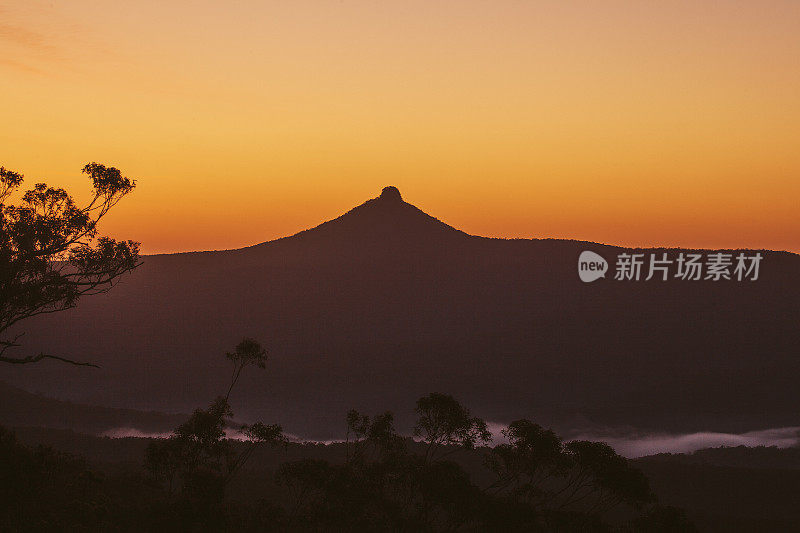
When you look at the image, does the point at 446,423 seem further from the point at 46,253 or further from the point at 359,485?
the point at 46,253

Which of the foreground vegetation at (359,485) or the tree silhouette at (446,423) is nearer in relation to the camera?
the foreground vegetation at (359,485)

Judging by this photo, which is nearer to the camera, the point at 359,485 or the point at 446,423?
the point at 359,485

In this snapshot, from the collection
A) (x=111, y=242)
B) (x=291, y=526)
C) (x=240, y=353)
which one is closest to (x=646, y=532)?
(x=291, y=526)

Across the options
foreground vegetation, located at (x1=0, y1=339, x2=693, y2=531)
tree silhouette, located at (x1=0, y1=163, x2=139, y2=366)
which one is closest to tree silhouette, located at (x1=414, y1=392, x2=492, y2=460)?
foreground vegetation, located at (x1=0, y1=339, x2=693, y2=531)

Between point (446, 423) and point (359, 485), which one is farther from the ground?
point (446, 423)

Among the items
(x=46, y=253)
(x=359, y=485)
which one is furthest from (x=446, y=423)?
(x=46, y=253)

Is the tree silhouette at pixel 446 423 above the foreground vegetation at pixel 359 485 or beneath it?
above

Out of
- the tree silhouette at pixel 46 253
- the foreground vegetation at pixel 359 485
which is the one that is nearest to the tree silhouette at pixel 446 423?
the foreground vegetation at pixel 359 485

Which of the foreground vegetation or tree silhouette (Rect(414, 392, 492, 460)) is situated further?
tree silhouette (Rect(414, 392, 492, 460))

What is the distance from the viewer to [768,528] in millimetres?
126688

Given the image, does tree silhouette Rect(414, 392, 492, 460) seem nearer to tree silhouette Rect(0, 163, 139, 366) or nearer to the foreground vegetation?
the foreground vegetation

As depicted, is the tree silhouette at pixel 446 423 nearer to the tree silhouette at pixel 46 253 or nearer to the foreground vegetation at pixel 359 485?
the foreground vegetation at pixel 359 485

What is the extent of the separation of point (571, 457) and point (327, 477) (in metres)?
14.9

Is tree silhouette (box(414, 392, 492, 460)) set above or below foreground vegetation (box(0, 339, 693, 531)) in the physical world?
above
